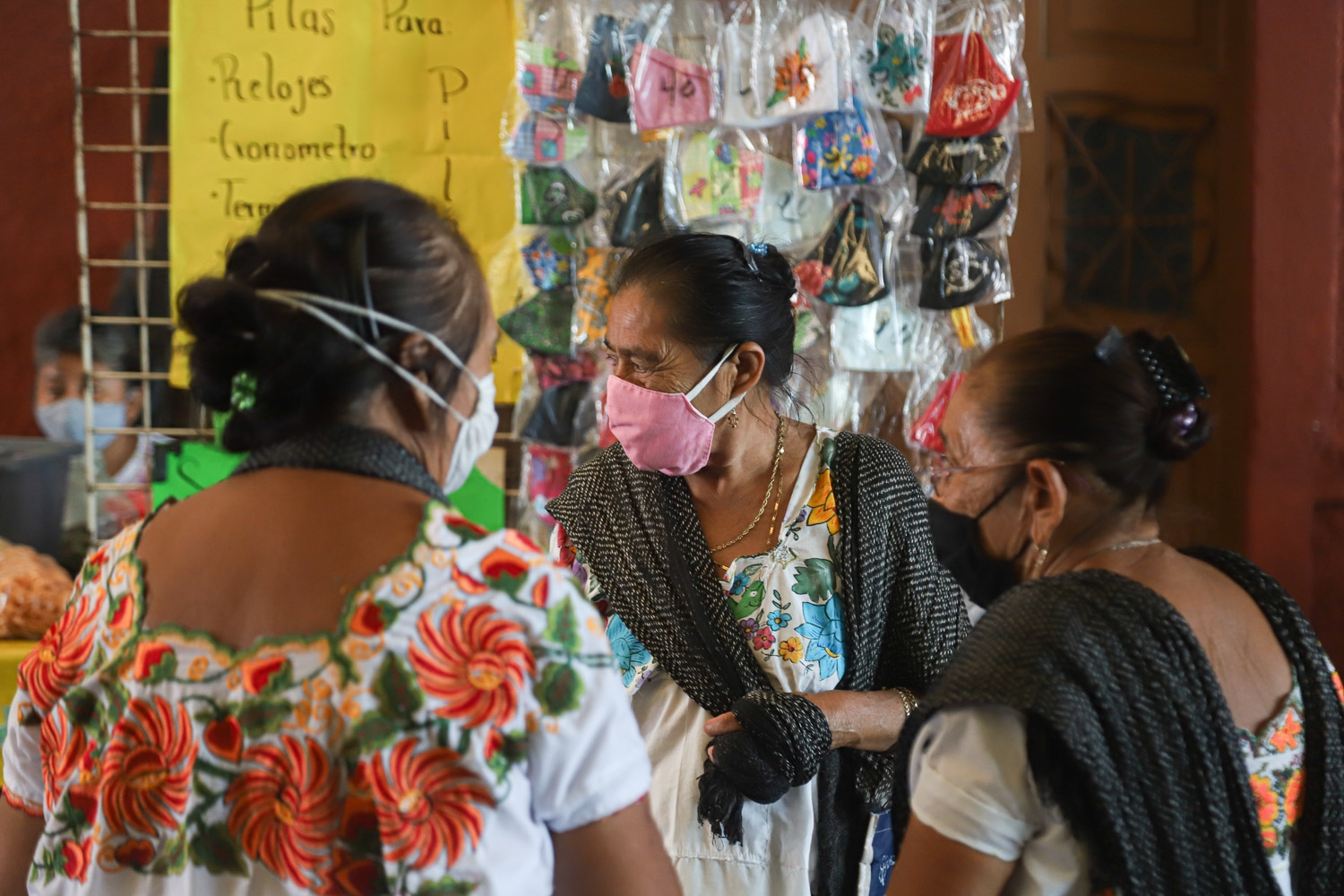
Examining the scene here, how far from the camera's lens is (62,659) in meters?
0.99

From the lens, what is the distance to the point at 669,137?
2.44 meters

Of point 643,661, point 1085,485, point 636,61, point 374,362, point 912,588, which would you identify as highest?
point 636,61

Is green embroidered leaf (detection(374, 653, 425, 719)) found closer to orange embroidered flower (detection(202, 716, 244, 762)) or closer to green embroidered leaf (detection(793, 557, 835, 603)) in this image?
orange embroidered flower (detection(202, 716, 244, 762))

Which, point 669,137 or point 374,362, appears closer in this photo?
point 374,362

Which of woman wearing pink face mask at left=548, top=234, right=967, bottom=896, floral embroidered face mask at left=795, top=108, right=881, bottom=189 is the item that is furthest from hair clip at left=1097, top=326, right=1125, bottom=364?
floral embroidered face mask at left=795, top=108, right=881, bottom=189

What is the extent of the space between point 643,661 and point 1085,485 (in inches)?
30.0

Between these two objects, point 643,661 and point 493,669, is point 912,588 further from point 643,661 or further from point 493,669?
point 493,669

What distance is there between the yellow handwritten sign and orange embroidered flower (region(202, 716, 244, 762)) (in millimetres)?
1850

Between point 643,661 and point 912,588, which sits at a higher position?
point 912,588

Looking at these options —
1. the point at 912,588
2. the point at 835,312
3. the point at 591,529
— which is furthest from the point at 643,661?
the point at 835,312

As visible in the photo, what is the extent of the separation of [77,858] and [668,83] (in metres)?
1.94

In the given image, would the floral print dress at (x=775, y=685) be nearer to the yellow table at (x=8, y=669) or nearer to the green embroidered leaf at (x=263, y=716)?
the green embroidered leaf at (x=263, y=716)

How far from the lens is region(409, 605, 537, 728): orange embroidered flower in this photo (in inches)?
33.2

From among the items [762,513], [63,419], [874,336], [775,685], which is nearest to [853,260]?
[874,336]
